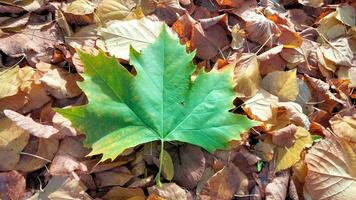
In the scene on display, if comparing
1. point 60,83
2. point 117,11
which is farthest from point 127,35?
point 60,83

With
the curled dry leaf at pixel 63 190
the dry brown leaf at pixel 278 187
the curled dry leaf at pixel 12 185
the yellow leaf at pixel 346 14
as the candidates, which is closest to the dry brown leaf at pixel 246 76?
the dry brown leaf at pixel 278 187

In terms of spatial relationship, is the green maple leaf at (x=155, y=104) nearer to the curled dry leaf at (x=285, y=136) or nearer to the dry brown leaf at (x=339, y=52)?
the curled dry leaf at (x=285, y=136)

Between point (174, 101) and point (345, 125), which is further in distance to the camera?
point (345, 125)

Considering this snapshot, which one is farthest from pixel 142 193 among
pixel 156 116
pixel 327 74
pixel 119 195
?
pixel 327 74

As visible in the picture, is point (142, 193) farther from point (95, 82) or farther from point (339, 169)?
point (339, 169)

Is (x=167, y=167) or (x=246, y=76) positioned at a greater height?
(x=246, y=76)

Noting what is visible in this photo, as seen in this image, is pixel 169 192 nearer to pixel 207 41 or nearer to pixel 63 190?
pixel 63 190

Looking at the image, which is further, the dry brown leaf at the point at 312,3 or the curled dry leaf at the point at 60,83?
the dry brown leaf at the point at 312,3
